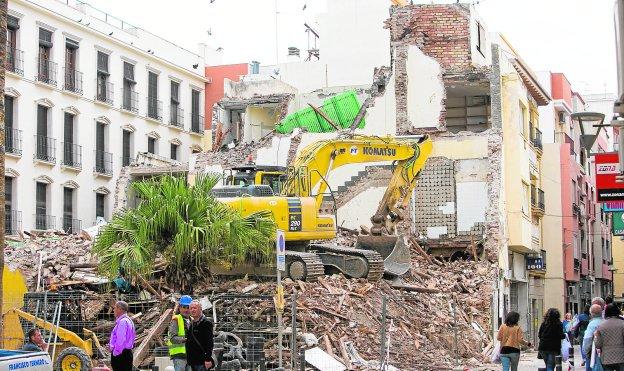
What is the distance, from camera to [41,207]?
43.5 metres

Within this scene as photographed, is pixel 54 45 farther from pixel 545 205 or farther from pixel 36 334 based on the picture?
pixel 36 334

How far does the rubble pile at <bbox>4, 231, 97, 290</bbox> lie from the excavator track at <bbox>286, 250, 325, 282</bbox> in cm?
459

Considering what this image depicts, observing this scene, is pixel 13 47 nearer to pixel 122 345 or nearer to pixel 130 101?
pixel 130 101

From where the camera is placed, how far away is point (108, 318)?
22.1 metres

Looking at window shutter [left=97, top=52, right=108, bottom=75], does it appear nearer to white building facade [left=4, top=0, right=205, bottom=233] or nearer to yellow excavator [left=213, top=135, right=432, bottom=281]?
white building facade [left=4, top=0, right=205, bottom=233]

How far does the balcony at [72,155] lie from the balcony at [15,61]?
402cm

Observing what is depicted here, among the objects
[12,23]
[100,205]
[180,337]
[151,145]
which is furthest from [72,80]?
[180,337]

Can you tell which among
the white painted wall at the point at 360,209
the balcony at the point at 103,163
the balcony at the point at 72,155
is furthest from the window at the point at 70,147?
the white painted wall at the point at 360,209

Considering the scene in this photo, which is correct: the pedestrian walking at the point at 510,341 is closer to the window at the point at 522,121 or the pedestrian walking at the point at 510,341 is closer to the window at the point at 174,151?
the window at the point at 522,121

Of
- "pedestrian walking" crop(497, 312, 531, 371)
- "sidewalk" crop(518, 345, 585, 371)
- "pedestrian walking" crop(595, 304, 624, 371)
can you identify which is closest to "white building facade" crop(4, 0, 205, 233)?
"sidewalk" crop(518, 345, 585, 371)

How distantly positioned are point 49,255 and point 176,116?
24.5 meters

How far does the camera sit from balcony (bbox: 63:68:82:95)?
44.9 metres

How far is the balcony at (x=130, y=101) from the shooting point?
48.7 metres

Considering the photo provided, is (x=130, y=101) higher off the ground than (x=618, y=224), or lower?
higher
